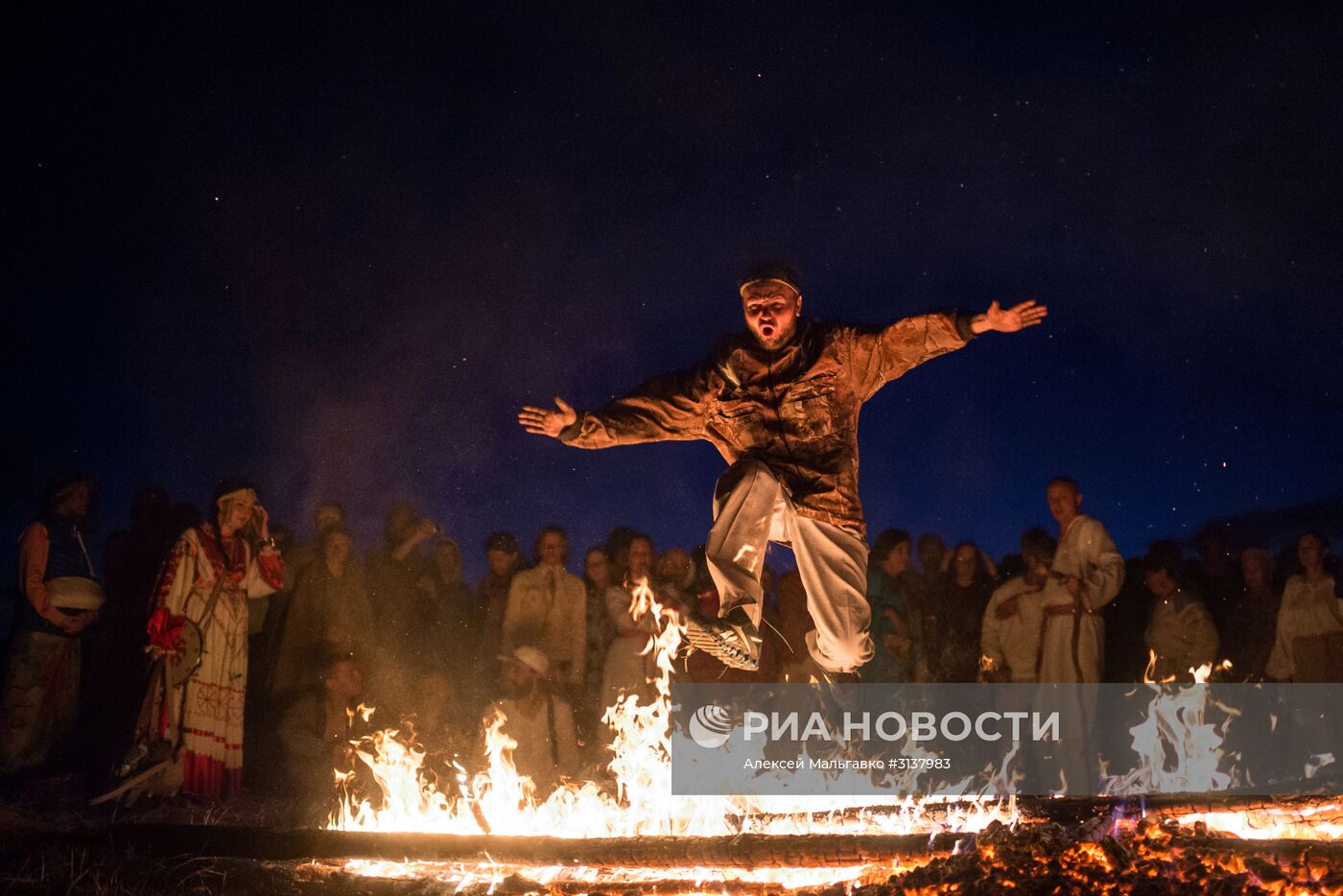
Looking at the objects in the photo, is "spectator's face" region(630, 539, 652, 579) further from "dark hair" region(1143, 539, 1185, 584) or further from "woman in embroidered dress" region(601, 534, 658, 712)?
"dark hair" region(1143, 539, 1185, 584)

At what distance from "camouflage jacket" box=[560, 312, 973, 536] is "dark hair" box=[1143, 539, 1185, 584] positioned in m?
2.61

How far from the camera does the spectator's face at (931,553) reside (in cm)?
828

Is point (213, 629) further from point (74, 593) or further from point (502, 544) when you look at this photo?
point (502, 544)

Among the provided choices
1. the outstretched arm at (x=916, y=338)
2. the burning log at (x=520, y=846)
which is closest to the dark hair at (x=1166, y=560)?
the outstretched arm at (x=916, y=338)

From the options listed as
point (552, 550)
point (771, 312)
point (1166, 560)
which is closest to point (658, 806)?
point (552, 550)

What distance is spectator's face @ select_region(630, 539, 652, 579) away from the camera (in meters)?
7.99

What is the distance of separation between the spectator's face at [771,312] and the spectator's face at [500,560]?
2923 millimetres

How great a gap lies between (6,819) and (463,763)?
2462mm

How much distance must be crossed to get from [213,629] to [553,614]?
2.23 metres

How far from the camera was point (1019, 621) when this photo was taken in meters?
7.62

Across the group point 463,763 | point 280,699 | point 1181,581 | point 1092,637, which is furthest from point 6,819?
point 1181,581

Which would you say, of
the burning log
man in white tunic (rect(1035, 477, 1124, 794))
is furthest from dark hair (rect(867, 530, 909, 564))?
the burning log

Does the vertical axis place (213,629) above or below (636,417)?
below

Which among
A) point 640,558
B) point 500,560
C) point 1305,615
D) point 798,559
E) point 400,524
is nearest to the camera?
point 798,559
